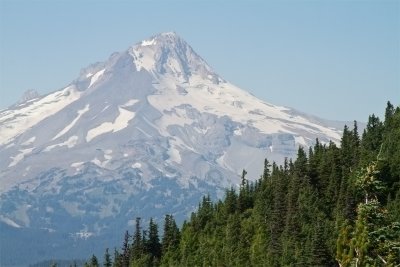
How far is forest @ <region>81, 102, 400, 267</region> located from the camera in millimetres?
122125

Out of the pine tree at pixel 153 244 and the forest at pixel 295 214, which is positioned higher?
the forest at pixel 295 214

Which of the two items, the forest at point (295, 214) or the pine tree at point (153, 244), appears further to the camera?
the pine tree at point (153, 244)

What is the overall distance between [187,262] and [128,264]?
26579 millimetres

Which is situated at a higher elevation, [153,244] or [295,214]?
[295,214]

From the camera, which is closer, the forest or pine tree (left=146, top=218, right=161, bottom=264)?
the forest

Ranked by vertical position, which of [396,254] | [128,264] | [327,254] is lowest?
[128,264]

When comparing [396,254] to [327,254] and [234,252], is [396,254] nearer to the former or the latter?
[327,254]

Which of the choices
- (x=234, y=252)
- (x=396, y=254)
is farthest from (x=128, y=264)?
(x=396, y=254)

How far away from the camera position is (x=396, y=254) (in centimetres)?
7712

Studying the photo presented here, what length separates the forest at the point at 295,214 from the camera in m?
122

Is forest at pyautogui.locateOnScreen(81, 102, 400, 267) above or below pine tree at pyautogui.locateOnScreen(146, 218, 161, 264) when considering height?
above

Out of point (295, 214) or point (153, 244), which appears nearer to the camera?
point (295, 214)

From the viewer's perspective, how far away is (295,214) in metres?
144

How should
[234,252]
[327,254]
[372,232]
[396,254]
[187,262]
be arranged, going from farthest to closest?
[187,262] < [234,252] < [327,254] < [396,254] < [372,232]
